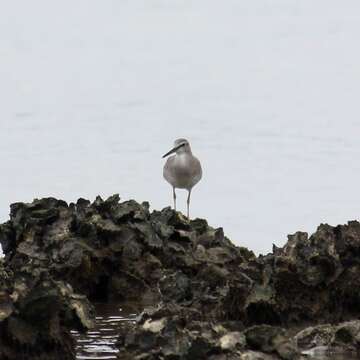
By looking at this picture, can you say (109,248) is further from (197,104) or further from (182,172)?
(197,104)

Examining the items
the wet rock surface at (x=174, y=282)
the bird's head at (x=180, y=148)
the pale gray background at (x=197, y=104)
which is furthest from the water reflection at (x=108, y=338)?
the bird's head at (x=180, y=148)

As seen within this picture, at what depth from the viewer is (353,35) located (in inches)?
1096

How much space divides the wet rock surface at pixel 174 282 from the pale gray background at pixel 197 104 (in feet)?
9.59

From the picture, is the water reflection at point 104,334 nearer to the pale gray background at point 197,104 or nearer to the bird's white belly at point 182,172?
the pale gray background at point 197,104

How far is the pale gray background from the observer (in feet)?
53.7

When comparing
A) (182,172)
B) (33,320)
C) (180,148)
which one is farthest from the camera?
(180,148)

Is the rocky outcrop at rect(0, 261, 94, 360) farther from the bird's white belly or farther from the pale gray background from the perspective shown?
the bird's white belly

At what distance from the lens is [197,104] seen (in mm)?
22281

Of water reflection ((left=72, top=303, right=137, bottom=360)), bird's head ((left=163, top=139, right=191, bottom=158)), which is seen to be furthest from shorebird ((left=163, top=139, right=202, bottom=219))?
water reflection ((left=72, top=303, right=137, bottom=360))

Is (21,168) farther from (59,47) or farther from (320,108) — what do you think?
(59,47)

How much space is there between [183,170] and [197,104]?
6195 mm

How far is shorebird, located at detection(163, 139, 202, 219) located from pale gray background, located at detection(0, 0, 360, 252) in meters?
0.29

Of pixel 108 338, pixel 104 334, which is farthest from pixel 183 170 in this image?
pixel 108 338

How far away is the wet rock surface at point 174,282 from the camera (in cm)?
830
